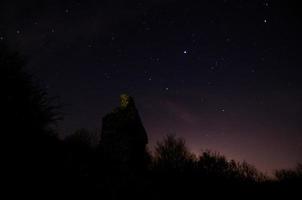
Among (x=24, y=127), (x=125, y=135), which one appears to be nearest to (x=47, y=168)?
(x=24, y=127)

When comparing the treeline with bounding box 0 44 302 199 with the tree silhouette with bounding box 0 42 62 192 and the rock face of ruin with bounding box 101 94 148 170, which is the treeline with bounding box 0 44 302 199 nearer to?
the tree silhouette with bounding box 0 42 62 192

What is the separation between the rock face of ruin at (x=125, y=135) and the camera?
15.1 metres

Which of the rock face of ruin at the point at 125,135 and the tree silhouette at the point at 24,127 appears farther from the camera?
the rock face of ruin at the point at 125,135

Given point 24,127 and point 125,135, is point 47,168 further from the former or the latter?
point 125,135

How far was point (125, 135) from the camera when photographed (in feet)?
51.7

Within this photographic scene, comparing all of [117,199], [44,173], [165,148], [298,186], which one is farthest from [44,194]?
[165,148]

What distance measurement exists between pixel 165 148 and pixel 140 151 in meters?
22.4

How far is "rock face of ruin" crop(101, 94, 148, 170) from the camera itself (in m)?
15.1

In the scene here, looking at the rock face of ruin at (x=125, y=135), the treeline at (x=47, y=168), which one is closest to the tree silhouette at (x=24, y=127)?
the treeline at (x=47, y=168)

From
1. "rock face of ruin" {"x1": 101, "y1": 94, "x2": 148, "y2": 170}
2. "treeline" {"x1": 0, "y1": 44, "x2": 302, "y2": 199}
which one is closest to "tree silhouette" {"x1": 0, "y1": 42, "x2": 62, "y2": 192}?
"treeline" {"x1": 0, "y1": 44, "x2": 302, "y2": 199}

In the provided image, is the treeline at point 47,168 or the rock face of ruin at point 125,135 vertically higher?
the rock face of ruin at point 125,135

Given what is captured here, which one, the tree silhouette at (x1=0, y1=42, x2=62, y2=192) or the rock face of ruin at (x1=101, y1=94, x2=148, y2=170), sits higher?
the rock face of ruin at (x1=101, y1=94, x2=148, y2=170)

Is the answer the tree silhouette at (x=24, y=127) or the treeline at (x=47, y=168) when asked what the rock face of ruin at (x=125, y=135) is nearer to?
the treeline at (x=47, y=168)

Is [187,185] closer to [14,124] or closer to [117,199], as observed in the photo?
[117,199]
